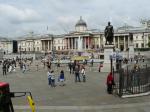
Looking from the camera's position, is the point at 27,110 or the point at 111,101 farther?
the point at 111,101

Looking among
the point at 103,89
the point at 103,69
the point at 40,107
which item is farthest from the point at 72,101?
the point at 103,69

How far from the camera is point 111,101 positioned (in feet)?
A: 77.3

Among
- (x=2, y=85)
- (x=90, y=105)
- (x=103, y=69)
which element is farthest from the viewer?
(x=103, y=69)

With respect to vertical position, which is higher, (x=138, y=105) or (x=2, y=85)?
(x=2, y=85)

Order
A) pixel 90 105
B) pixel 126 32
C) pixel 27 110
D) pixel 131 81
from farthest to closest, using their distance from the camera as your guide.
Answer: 1. pixel 126 32
2. pixel 131 81
3. pixel 90 105
4. pixel 27 110

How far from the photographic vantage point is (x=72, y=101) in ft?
77.9

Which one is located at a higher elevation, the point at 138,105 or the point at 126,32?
the point at 126,32

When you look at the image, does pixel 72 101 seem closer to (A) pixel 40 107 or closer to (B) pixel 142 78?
(A) pixel 40 107

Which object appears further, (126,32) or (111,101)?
(126,32)

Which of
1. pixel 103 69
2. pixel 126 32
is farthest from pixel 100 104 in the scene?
pixel 126 32

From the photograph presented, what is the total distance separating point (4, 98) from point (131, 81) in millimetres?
16118

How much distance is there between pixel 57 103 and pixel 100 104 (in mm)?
2567

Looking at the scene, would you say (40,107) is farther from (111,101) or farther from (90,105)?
(111,101)

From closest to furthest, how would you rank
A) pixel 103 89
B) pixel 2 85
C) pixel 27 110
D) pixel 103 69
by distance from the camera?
pixel 2 85 → pixel 27 110 → pixel 103 89 → pixel 103 69
